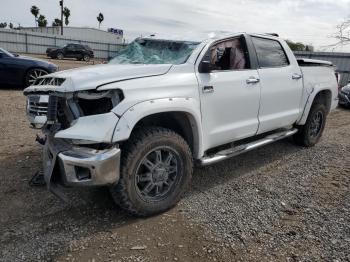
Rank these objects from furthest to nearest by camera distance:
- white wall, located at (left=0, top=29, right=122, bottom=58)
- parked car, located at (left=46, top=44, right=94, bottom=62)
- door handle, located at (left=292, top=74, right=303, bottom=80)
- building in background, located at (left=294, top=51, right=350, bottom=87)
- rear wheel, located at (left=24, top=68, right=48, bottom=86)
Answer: white wall, located at (left=0, top=29, right=122, bottom=58)
parked car, located at (left=46, top=44, right=94, bottom=62)
building in background, located at (left=294, top=51, right=350, bottom=87)
rear wheel, located at (left=24, top=68, right=48, bottom=86)
door handle, located at (left=292, top=74, right=303, bottom=80)

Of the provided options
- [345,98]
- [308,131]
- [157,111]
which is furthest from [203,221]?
[345,98]

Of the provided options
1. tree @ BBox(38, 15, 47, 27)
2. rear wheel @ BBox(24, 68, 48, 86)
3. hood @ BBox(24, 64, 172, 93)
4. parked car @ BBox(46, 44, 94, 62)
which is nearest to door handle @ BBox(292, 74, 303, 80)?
hood @ BBox(24, 64, 172, 93)

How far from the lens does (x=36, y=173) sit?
4.36 meters

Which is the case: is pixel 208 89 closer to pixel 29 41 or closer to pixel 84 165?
pixel 84 165

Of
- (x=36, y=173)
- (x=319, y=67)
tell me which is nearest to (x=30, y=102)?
(x=36, y=173)

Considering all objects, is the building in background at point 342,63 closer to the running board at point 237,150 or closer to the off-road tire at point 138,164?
the running board at point 237,150

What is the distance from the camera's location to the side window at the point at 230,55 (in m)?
4.27

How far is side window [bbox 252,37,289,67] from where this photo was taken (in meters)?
4.80

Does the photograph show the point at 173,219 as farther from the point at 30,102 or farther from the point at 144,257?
the point at 30,102

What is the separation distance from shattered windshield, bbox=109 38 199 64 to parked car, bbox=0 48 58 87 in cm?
681

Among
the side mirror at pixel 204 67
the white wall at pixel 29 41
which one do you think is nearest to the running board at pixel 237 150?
the side mirror at pixel 204 67

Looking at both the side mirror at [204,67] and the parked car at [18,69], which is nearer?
the side mirror at [204,67]

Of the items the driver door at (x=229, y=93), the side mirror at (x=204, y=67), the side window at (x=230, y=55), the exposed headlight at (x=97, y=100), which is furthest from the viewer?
the side window at (x=230, y=55)

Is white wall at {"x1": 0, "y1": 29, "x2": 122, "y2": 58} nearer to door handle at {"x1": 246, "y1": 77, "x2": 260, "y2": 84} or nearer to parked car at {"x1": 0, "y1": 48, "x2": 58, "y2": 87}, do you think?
parked car at {"x1": 0, "y1": 48, "x2": 58, "y2": 87}
